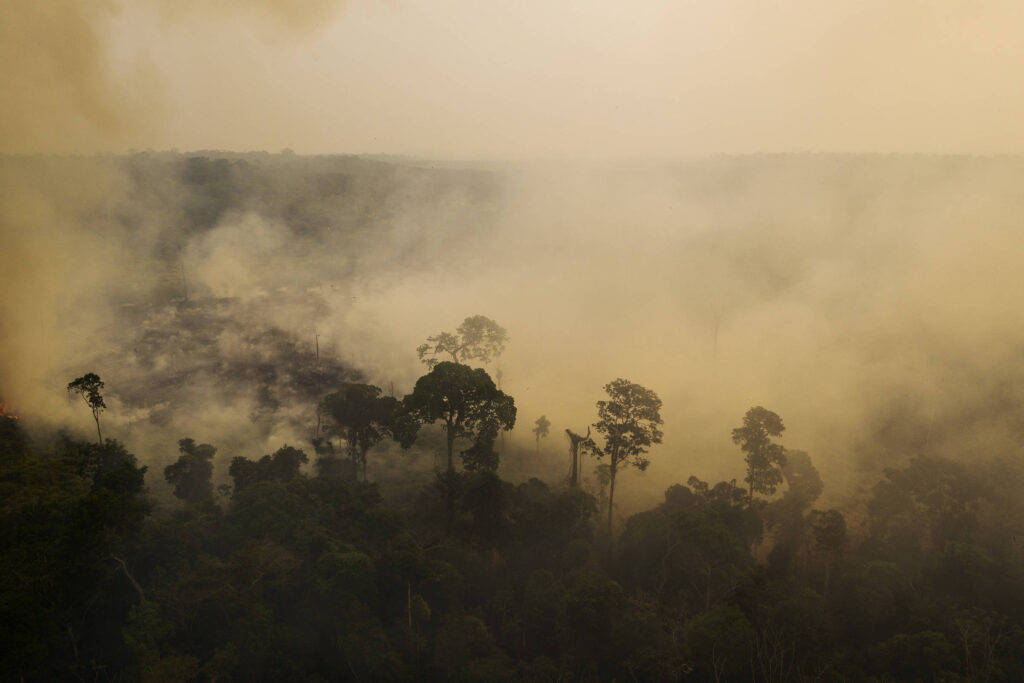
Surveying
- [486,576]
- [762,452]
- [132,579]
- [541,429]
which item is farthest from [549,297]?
[132,579]

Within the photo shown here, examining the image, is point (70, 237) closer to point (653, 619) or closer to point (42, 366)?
point (42, 366)

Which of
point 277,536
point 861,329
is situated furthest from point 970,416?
point 277,536

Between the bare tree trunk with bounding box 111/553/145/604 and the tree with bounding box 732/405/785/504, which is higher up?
the tree with bounding box 732/405/785/504

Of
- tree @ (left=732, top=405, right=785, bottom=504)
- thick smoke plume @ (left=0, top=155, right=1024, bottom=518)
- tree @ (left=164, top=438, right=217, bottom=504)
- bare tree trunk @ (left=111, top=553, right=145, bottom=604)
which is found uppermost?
thick smoke plume @ (left=0, top=155, right=1024, bottom=518)

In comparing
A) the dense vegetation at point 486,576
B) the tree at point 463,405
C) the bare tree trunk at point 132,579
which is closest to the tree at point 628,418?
the dense vegetation at point 486,576

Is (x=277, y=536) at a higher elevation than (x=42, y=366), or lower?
lower

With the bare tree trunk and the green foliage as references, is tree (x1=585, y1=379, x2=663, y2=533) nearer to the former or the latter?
the green foliage

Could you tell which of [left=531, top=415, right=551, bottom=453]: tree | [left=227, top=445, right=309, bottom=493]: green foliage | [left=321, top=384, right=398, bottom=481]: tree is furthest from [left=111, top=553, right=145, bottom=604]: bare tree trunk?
[left=531, top=415, right=551, bottom=453]: tree
